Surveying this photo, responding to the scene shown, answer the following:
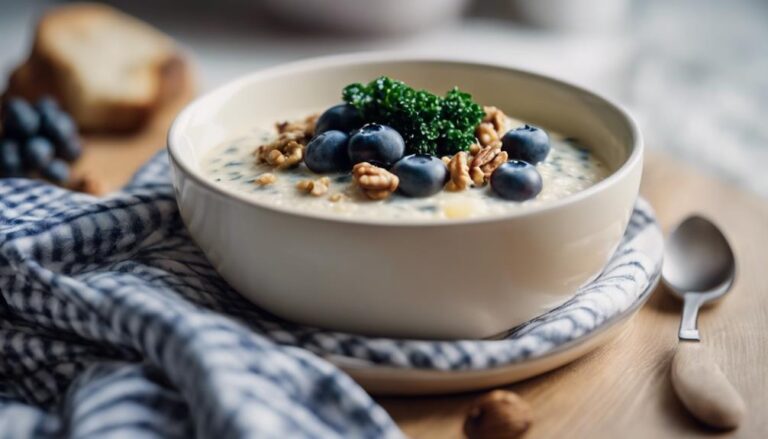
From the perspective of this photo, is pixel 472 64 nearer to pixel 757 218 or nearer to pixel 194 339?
pixel 757 218

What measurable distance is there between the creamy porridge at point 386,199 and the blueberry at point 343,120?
0.08 metres

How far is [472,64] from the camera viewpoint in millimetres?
1584

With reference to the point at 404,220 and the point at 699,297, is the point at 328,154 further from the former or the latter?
the point at 699,297

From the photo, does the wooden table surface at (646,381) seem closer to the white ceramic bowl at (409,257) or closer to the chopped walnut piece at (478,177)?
the white ceramic bowl at (409,257)

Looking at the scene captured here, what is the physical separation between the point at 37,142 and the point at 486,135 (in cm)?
105

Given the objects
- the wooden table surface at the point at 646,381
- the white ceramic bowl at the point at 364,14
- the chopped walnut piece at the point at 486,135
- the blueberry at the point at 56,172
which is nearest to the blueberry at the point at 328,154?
the chopped walnut piece at the point at 486,135

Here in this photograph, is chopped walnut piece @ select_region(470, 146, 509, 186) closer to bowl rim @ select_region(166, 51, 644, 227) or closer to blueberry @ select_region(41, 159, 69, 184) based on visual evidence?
bowl rim @ select_region(166, 51, 644, 227)

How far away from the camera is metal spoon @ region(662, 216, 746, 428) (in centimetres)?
102

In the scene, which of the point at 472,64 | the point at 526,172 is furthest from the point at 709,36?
the point at 526,172

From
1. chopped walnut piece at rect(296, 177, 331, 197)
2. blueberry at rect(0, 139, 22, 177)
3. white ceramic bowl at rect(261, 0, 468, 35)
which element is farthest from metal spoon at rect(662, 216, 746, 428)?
white ceramic bowl at rect(261, 0, 468, 35)

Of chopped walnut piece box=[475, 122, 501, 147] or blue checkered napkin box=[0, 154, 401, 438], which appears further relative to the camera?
chopped walnut piece box=[475, 122, 501, 147]

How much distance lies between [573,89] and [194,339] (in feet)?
2.64

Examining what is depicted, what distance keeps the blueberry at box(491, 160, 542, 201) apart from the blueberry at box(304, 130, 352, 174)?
0.23 m

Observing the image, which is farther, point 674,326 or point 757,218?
point 757,218
